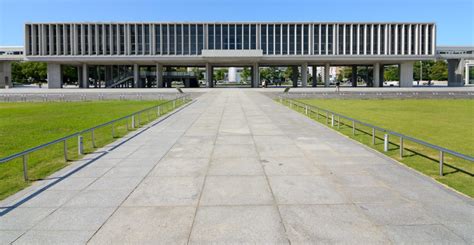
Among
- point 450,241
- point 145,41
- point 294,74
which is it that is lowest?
point 450,241

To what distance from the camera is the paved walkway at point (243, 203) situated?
16.5 feet

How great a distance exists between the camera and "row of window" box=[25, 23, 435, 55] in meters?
74.6

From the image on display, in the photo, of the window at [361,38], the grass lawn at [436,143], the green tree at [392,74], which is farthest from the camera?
the green tree at [392,74]

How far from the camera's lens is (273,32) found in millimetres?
75500

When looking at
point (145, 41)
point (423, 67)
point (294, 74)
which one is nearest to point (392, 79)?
point (423, 67)

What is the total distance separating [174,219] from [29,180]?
4.40 m

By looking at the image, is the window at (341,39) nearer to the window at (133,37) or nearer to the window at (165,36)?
the window at (165,36)

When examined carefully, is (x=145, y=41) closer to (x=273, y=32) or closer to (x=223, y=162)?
(x=273, y=32)

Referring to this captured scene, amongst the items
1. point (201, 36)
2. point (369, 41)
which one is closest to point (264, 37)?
point (201, 36)

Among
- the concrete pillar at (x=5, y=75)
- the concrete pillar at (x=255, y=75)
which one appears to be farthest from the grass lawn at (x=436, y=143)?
the concrete pillar at (x=5, y=75)

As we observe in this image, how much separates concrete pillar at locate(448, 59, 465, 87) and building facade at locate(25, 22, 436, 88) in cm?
1387

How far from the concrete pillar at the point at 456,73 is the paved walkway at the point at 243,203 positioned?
3467 inches

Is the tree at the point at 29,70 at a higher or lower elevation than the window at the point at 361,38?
lower

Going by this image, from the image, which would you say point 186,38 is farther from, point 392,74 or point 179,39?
point 392,74
